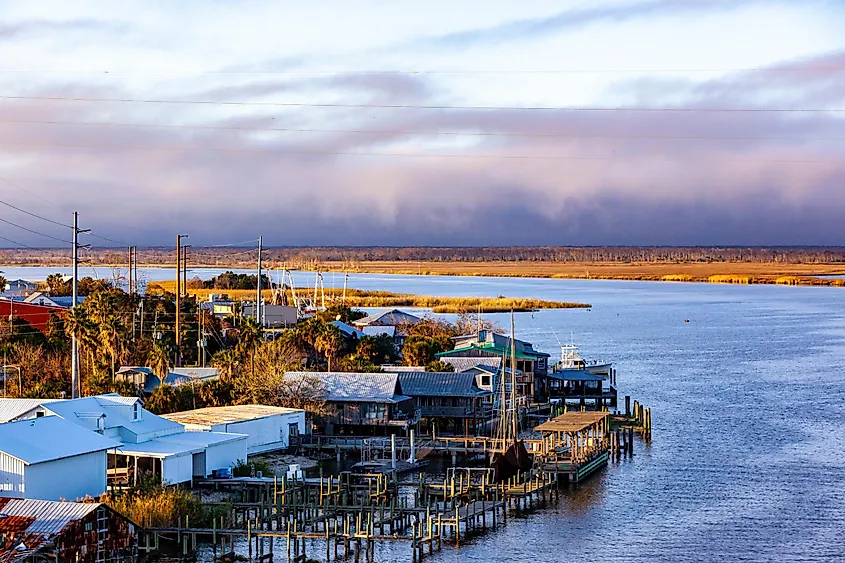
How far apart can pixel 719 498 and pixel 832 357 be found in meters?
67.9

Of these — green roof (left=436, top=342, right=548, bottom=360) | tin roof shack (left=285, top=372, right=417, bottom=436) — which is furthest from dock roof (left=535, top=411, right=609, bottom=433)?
green roof (left=436, top=342, right=548, bottom=360)

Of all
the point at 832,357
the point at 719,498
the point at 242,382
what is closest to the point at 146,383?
the point at 242,382

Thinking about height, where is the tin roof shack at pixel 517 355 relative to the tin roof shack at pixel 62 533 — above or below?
above

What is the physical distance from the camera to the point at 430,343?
81.0 meters

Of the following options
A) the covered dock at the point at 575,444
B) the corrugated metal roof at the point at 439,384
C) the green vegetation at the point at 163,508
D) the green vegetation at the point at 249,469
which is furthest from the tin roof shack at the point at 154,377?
the green vegetation at the point at 163,508

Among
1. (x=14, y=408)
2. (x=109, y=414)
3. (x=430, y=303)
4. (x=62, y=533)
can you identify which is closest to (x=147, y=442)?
(x=109, y=414)

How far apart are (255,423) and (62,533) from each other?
22.5 m

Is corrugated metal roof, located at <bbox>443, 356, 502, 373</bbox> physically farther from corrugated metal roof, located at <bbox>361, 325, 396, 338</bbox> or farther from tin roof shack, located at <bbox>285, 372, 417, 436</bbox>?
corrugated metal roof, located at <bbox>361, 325, 396, 338</bbox>

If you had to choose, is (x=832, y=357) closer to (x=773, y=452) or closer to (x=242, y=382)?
(x=773, y=452)

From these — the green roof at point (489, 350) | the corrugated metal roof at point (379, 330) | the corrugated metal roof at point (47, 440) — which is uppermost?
the corrugated metal roof at point (379, 330)

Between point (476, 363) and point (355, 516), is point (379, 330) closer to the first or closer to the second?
point (476, 363)

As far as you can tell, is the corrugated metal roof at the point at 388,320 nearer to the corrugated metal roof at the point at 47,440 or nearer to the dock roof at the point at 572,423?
the dock roof at the point at 572,423

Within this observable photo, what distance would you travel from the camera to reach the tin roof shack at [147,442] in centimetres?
4656

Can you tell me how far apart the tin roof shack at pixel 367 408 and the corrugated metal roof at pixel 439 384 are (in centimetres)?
147
